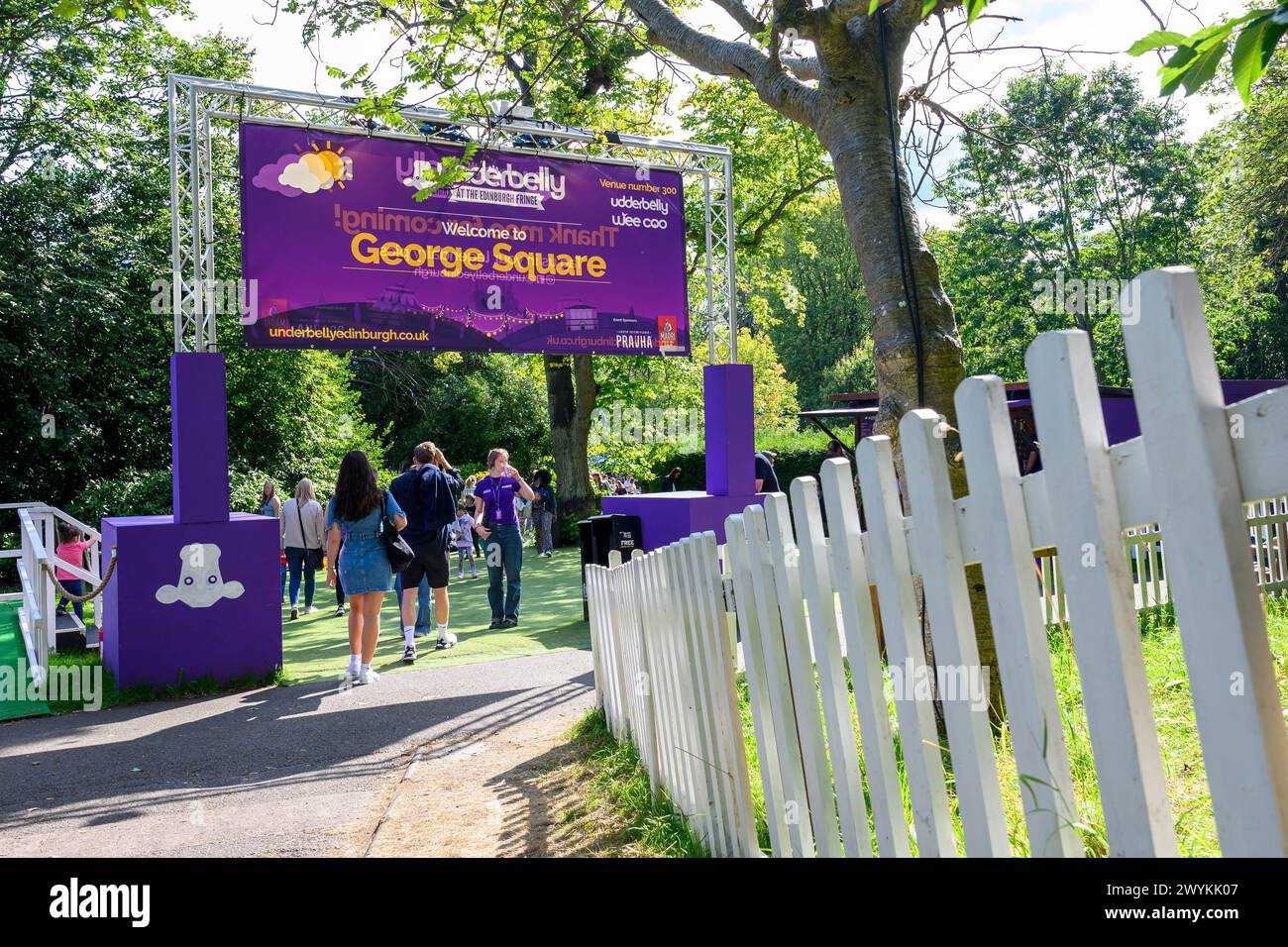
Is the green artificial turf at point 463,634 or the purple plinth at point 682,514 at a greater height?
the purple plinth at point 682,514

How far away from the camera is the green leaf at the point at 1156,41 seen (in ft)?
6.00

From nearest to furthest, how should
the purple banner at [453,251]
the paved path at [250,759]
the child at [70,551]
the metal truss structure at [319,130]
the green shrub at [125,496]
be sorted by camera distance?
the paved path at [250,759] → the metal truss structure at [319,130] → the purple banner at [453,251] → the child at [70,551] → the green shrub at [125,496]

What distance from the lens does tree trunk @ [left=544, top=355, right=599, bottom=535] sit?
2433cm

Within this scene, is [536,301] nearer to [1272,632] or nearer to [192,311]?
[192,311]

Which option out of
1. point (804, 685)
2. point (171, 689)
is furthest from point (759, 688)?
point (171, 689)

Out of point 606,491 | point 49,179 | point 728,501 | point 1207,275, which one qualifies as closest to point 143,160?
point 49,179

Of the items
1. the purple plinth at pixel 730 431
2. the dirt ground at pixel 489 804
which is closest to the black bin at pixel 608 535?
the purple plinth at pixel 730 431

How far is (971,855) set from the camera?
1964mm

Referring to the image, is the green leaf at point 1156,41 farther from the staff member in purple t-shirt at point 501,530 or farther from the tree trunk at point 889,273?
the staff member in purple t-shirt at point 501,530

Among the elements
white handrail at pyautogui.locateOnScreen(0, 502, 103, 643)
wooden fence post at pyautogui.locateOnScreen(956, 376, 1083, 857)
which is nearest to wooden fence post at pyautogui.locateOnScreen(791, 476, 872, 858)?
wooden fence post at pyautogui.locateOnScreen(956, 376, 1083, 857)

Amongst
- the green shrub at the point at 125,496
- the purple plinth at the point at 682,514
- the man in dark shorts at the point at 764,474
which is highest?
the green shrub at the point at 125,496

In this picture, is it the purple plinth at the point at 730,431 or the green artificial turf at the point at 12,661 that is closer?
the green artificial turf at the point at 12,661

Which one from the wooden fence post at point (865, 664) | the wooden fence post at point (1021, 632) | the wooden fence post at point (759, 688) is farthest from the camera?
the wooden fence post at point (759, 688)

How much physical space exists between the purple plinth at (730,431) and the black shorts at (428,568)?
3251mm
